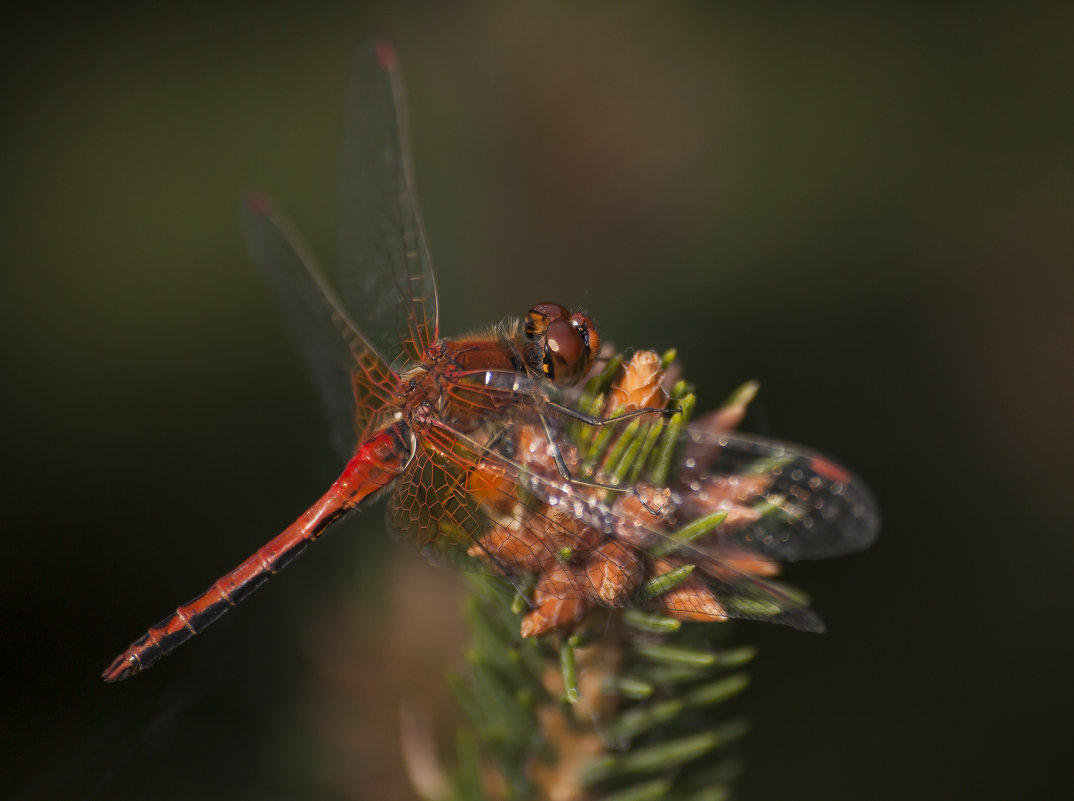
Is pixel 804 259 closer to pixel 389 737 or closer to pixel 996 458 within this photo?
pixel 996 458

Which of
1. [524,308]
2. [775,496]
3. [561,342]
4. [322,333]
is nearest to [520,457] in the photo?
[561,342]

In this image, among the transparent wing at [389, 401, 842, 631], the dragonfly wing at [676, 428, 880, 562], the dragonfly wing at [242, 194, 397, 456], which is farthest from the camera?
the dragonfly wing at [242, 194, 397, 456]

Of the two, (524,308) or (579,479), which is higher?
(524,308)

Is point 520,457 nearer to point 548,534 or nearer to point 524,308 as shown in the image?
point 548,534

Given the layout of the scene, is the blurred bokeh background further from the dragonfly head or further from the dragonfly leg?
the dragonfly leg

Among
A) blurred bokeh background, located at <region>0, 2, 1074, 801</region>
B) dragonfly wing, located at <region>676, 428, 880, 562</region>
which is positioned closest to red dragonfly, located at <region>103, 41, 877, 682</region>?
dragonfly wing, located at <region>676, 428, 880, 562</region>

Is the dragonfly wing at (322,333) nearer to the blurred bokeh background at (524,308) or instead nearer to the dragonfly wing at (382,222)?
the dragonfly wing at (382,222)
